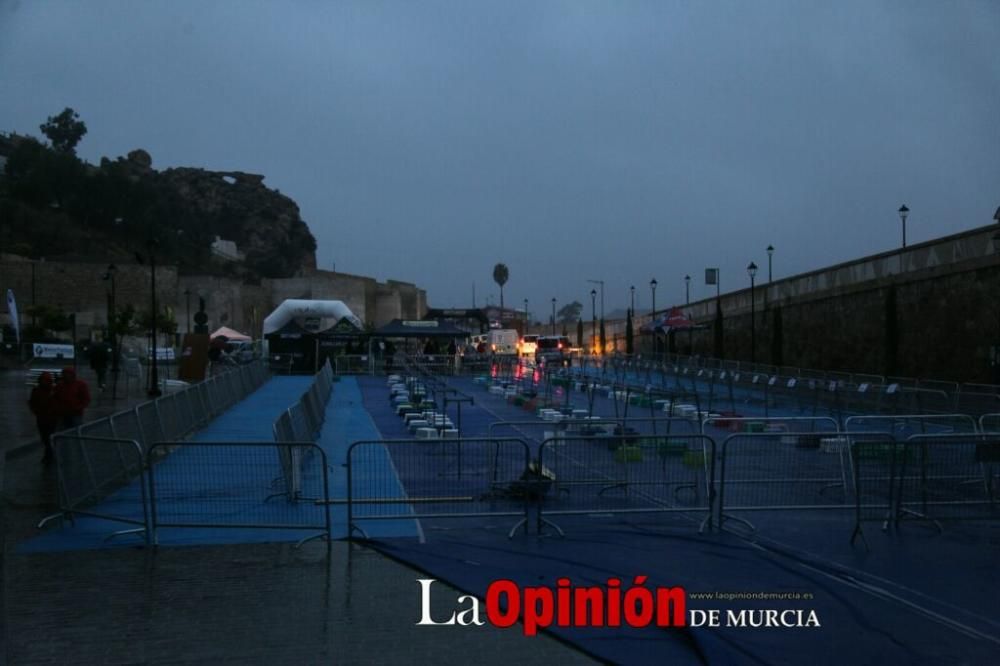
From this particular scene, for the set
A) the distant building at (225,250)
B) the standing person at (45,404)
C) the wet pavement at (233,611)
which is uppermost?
the distant building at (225,250)

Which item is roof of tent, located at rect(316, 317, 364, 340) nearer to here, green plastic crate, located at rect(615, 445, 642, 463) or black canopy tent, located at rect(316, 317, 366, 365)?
black canopy tent, located at rect(316, 317, 366, 365)

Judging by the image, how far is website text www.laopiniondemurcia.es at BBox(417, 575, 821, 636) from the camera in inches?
255

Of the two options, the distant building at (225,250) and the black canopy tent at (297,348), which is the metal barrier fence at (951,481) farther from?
the distant building at (225,250)

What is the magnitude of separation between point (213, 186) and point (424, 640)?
153 meters

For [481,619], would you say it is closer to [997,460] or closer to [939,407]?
[997,460]

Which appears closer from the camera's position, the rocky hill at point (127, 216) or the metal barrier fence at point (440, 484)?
the metal barrier fence at point (440, 484)

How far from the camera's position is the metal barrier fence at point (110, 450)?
31.4ft

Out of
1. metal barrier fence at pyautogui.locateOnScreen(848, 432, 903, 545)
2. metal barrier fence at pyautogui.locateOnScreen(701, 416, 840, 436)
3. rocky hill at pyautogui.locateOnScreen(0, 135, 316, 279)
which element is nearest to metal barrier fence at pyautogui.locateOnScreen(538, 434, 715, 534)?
metal barrier fence at pyautogui.locateOnScreen(701, 416, 840, 436)

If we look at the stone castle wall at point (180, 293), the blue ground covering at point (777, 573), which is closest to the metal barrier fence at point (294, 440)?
the blue ground covering at point (777, 573)

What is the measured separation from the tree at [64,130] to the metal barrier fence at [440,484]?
140 metres

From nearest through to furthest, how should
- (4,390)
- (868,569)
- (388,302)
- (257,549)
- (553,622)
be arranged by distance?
(553,622) < (868,569) < (257,549) < (4,390) < (388,302)

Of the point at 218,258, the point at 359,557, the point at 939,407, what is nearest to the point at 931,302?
the point at 939,407

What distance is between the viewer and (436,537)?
8.95 metres

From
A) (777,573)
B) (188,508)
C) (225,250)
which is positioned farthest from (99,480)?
(225,250)
